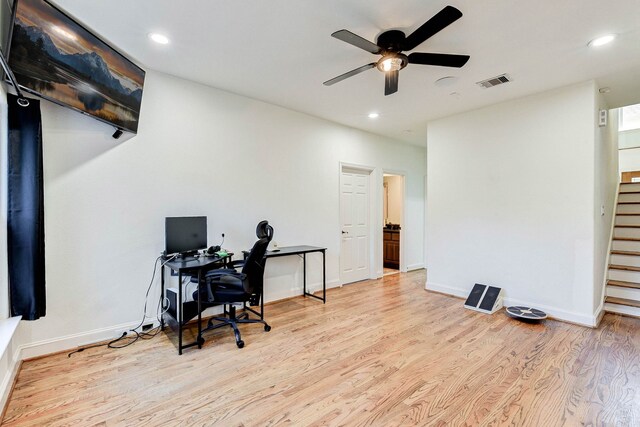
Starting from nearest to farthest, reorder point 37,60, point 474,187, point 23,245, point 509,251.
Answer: point 37,60
point 23,245
point 509,251
point 474,187

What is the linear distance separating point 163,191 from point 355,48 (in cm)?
247

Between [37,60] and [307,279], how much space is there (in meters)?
3.78

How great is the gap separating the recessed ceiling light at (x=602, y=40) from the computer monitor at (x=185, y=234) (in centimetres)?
414

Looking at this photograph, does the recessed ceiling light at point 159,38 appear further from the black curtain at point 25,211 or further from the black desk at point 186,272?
the black desk at point 186,272

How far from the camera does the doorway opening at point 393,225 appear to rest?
6316 mm

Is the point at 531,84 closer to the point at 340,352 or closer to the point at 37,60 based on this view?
the point at 340,352

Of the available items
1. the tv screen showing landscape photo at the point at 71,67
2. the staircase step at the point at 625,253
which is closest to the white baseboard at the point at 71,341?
the tv screen showing landscape photo at the point at 71,67

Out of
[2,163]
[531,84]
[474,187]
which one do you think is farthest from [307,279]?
[531,84]

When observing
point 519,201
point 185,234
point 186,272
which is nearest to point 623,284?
point 519,201

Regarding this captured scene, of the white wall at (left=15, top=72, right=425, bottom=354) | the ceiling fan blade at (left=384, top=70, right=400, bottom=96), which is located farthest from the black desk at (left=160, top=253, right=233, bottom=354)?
the ceiling fan blade at (left=384, top=70, right=400, bottom=96)

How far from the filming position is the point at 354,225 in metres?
5.42

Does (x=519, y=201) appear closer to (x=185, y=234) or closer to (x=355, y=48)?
(x=355, y=48)

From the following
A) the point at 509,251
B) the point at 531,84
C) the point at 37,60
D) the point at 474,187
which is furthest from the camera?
the point at 474,187

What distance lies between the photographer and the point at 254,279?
3.04 metres
